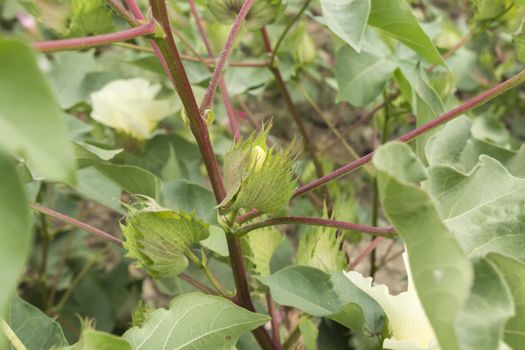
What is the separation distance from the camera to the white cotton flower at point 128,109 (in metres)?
0.92

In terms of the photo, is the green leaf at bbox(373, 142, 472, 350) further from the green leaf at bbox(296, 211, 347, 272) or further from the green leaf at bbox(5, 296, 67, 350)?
the green leaf at bbox(5, 296, 67, 350)

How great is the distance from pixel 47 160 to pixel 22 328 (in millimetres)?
395

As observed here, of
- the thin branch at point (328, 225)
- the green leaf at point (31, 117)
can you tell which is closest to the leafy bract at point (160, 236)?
the thin branch at point (328, 225)

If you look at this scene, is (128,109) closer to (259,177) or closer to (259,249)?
(259,249)

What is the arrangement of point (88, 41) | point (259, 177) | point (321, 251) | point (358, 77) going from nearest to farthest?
point (88, 41) < point (259, 177) < point (321, 251) < point (358, 77)

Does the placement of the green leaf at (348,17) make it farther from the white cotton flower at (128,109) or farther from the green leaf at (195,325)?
the white cotton flower at (128,109)

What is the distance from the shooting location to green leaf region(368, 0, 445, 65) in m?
0.67

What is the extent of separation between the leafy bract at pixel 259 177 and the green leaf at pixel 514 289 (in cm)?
17

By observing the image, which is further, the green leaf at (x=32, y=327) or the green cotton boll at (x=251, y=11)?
the green cotton boll at (x=251, y=11)

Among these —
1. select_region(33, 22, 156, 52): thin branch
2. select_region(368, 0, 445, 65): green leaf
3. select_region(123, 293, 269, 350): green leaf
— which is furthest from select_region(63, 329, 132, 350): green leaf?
select_region(368, 0, 445, 65): green leaf

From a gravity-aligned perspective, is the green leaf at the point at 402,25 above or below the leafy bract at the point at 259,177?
above

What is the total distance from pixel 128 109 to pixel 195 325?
0.47 metres

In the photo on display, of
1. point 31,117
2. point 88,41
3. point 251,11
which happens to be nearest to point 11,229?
point 31,117

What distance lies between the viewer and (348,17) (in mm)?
606
